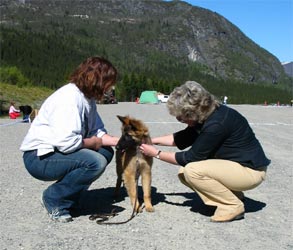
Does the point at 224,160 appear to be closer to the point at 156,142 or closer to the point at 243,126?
the point at 243,126

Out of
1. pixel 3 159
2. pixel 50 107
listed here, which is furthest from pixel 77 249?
pixel 3 159

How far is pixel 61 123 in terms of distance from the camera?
466cm

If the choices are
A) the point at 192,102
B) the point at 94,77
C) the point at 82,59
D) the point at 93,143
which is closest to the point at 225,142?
the point at 192,102

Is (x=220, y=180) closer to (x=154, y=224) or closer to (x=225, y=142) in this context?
(x=225, y=142)

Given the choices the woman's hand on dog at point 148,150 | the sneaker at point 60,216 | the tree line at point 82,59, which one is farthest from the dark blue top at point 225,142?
the tree line at point 82,59

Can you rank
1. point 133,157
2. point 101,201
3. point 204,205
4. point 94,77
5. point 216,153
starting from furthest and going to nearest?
point 101,201
point 204,205
point 133,157
point 216,153
point 94,77

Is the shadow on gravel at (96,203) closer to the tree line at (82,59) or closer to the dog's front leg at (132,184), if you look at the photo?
the dog's front leg at (132,184)

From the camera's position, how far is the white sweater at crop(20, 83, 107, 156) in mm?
4688

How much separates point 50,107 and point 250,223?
2453 mm

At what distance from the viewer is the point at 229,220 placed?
16.7 ft

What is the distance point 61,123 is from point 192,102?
4.47 feet

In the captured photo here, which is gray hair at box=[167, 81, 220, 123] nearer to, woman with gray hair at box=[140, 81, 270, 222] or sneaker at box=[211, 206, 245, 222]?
woman with gray hair at box=[140, 81, 270, 222]

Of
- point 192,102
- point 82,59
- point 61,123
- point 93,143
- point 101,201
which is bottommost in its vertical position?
point 82,59

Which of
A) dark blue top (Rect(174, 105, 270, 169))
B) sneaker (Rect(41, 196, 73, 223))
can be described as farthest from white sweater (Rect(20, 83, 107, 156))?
dark blue top (Rect(174, 105, 270, 169))
